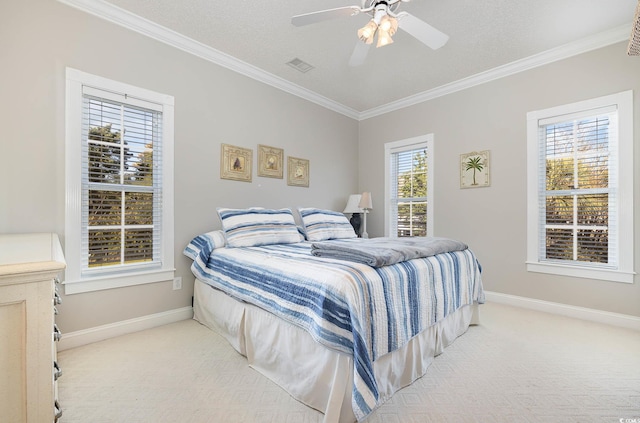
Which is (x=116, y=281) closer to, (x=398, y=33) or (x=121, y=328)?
(x=121, y=328)

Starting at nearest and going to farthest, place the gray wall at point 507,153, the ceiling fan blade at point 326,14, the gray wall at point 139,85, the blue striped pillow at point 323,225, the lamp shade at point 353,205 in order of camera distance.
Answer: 1. the ceiling fan blade at point 326,14
2. the gray wall at point 139,85
3. the gray wall at point 507,153
4. the blue striped pillow at point 323,225
5. the lamp shade at point 353,205

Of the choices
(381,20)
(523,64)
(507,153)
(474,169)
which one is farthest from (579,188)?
(381,20)

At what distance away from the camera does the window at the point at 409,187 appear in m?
4.02

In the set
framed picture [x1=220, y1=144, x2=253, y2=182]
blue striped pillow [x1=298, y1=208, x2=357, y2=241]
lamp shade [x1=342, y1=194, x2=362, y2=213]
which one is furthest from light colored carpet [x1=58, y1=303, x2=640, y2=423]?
lamp shade [x1=342, y1=194, x2=362, y2=213]

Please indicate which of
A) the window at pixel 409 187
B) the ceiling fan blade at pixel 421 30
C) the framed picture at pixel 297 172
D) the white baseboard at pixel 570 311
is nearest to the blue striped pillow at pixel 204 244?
the framed picture at pixel 297 172

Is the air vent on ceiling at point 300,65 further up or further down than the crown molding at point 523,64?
further up

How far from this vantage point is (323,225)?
11.1 ft

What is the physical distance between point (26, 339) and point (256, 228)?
203 cm

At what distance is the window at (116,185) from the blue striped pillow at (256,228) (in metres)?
0.57

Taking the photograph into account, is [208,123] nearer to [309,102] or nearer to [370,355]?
[309,102]

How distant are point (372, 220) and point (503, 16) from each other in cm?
296

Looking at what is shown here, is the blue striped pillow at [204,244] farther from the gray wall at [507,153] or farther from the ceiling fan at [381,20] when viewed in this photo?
the gray wall at [507,153]

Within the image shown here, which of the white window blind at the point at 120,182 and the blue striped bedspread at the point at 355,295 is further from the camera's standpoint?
the white window blind at the point at 120,182

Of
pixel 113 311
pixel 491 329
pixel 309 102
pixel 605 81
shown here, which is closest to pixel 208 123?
pixel 309 102
